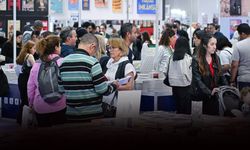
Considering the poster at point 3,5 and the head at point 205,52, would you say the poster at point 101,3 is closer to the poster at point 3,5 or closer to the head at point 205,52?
the poster at point 3,5

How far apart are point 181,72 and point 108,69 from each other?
1.80 meters

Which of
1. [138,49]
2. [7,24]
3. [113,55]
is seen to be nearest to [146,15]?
[138,49]

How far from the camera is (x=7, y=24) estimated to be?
12531 millimetres

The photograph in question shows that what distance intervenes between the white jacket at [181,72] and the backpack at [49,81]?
2271mm

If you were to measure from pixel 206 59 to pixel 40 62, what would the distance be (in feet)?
6.52

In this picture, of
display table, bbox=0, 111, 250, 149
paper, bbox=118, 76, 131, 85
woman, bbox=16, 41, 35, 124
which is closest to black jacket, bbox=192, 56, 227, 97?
paper, bbox=118, 76, 131, 85

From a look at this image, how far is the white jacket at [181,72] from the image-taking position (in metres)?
6.30

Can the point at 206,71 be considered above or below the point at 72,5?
below

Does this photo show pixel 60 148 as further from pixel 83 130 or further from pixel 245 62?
pixel 245 62

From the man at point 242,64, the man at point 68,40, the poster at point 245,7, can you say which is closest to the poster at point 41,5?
the poster at point 245,7

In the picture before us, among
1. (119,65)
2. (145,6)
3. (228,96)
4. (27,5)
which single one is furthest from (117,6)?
(119,65)

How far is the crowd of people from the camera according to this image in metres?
3.75

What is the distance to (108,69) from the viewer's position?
15.5ft

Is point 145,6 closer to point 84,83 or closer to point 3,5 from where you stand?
point 3,5
